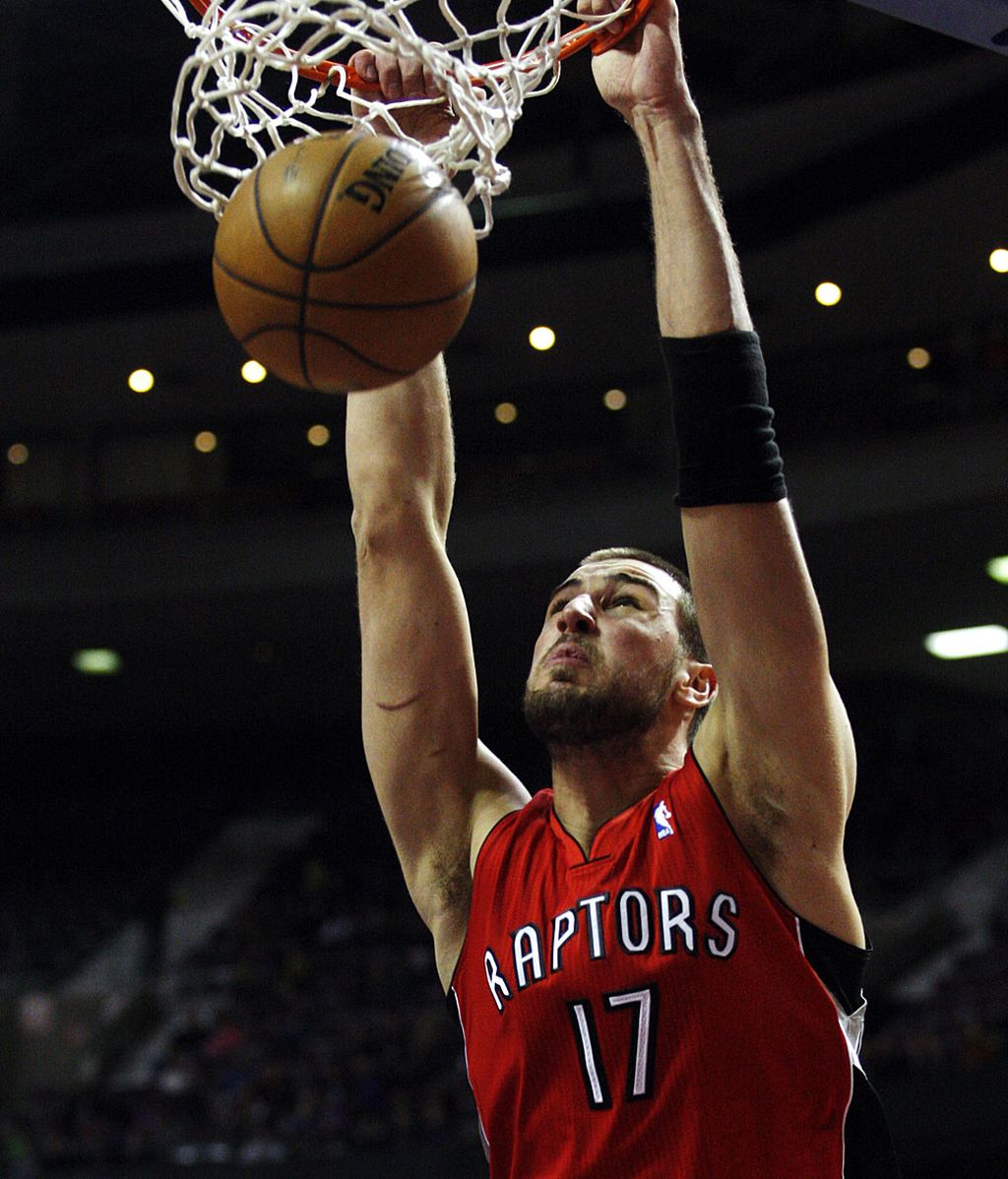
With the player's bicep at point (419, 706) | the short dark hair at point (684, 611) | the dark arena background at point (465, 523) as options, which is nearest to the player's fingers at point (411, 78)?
the player's bicep at point (419, 706)

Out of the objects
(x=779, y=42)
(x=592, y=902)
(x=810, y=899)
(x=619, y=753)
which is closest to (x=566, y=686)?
(x=619, y=753)

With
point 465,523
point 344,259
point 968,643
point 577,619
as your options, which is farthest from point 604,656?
point 968,643

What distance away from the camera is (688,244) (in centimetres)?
229

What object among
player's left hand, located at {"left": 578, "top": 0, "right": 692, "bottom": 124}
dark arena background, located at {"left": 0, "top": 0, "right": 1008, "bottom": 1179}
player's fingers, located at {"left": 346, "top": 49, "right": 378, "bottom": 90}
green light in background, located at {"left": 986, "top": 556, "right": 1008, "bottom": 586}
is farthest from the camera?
green light in background, located at {"left": 986, "top": 556, "right": 1008, "bottom": 586}

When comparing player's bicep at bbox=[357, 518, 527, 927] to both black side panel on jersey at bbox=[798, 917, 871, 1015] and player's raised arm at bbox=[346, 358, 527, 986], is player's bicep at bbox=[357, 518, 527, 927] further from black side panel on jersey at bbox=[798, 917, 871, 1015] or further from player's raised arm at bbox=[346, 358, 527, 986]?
black side panel on jersey at bbox=[798, 917, 871, 1015]

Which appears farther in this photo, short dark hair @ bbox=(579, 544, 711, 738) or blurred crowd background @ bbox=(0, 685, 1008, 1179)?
blurred crowd background @ bbox=(0, 685, 1008, 1179)

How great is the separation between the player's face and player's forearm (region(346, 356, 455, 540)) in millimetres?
315

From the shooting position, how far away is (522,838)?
2.64 metres

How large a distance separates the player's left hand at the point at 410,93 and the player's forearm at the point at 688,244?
1.48 ft

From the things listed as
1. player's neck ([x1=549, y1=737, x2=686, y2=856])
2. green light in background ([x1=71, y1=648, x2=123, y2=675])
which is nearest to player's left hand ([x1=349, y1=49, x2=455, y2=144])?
player's neck ([x1=549, y1=737, x2=686, y2=856])

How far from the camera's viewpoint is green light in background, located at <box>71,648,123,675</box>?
1383cm

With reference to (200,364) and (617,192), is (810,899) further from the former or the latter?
(200,364)

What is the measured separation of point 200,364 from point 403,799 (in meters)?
10.0

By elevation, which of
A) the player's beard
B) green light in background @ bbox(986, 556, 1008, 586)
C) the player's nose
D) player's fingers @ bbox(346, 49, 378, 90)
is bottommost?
the player's beard
